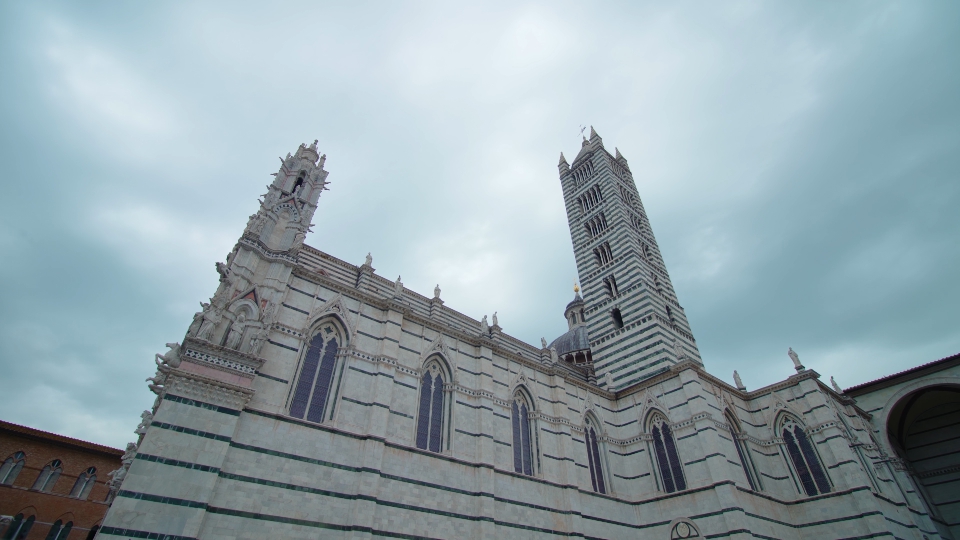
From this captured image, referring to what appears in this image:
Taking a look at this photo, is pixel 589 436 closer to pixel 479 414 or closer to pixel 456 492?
pixel 479 414

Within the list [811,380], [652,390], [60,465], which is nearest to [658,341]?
[652,390]

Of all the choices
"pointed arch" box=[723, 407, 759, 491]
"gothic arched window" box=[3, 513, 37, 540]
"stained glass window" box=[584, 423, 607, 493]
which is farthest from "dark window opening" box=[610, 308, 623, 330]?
"gothic arched window" box=[3, 513, 37, 540]

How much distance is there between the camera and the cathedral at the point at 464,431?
11.7m

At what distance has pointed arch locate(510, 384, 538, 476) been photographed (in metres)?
17.4

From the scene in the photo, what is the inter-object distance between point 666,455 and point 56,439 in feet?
91.6

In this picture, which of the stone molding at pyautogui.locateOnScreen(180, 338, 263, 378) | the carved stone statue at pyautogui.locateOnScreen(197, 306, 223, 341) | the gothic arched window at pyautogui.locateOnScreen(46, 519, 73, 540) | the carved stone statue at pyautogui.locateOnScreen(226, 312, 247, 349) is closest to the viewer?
the stone molding at pyautogui.locateOnScreen(180, 338, 263, 378)

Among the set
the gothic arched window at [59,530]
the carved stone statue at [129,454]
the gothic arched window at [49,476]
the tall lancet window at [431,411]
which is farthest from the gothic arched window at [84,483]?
the tall lancet window at [431,411]

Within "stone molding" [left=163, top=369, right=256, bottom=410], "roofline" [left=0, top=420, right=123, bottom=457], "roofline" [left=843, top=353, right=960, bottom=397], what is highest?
"roofline" [left=843, top=353, right=960, bottom=397]

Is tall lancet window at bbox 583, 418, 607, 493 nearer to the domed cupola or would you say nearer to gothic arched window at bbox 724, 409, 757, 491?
gothic arched window at bbox 724, 409, 757, 491

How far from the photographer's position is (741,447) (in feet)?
65.8

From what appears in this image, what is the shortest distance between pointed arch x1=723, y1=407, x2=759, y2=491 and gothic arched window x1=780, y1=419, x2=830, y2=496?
5.80 feet

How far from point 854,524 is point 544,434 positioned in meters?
11.3

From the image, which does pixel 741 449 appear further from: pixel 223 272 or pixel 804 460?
pixel 223 272

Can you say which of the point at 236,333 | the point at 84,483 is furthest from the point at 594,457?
the point at 84,483
